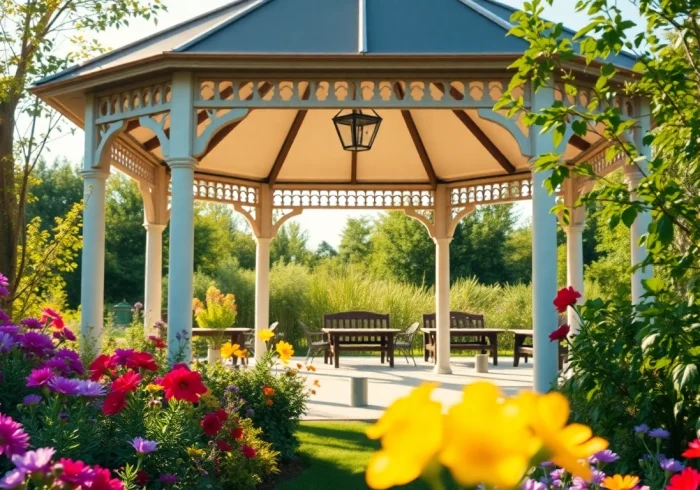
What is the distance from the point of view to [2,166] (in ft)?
30.8

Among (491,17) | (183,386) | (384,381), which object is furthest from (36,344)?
(384,381)

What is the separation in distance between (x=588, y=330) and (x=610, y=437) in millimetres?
758

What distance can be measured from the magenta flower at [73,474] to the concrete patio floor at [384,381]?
6.42 metres

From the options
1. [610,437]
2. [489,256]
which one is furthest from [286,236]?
[610,437]

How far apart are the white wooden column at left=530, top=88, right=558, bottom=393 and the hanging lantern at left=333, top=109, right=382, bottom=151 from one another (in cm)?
221

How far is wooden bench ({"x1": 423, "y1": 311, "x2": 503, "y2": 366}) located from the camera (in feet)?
50.7

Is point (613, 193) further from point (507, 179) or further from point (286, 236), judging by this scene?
point (286, 236)

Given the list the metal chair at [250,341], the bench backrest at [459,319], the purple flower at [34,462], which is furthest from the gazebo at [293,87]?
the bench backrest at [459,319]

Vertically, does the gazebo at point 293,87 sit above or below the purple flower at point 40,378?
above

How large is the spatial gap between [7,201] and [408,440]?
9.87 meters

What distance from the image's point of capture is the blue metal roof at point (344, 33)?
24.7 ft

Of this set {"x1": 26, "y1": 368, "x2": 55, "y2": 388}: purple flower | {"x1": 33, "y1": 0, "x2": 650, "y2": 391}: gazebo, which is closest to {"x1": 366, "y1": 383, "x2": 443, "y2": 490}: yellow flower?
{"x1": 26, "y1": 368, "x2": 55, "y2": 388}: purple flower

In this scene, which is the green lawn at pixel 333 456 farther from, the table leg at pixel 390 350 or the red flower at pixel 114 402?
the table leg at pixel 390 350

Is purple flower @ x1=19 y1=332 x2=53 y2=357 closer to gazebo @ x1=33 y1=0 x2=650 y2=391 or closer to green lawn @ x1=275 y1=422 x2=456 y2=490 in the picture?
green lawn @ x1=275 y1=422 x2=456 y2=490
